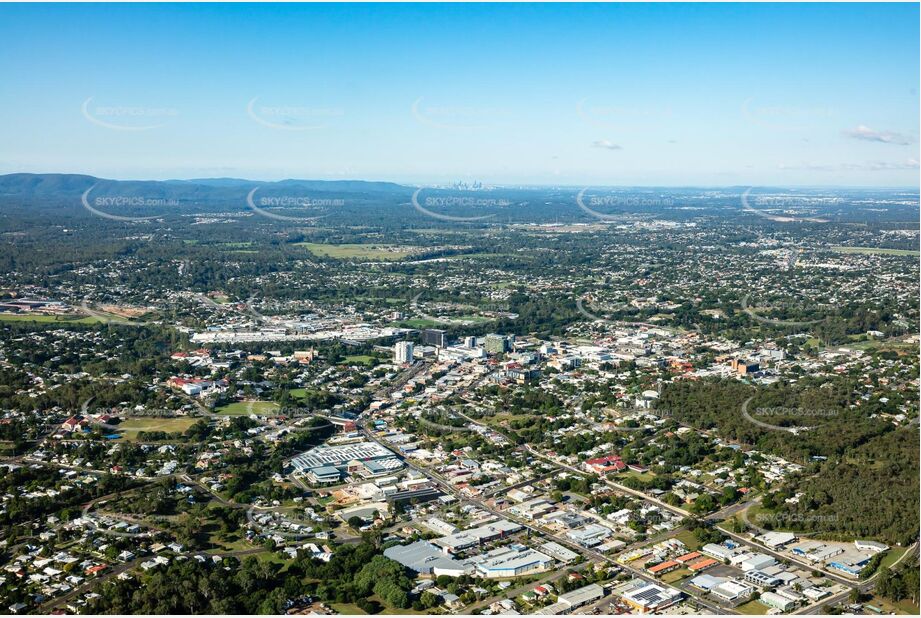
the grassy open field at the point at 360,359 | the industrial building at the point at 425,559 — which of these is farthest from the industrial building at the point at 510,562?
the grassy open field at the point at 360,359

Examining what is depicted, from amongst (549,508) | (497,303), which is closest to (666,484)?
(549,508)

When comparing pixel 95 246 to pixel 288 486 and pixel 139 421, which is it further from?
pixel 288 486

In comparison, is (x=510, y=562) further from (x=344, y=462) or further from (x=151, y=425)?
(x=151, y=425)

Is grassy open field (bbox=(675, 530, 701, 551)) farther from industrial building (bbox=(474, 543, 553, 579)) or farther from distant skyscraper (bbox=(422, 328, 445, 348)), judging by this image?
distant skyscraper (bbox=(422, 328, 445, 348))

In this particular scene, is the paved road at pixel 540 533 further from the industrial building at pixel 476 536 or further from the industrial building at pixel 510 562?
the industrial building at pixel 510 562

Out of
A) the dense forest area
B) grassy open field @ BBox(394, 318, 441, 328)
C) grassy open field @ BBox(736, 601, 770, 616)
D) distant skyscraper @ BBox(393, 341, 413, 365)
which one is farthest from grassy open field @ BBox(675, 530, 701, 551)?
grassy open field @ BBox(394, 318, 441, 328)

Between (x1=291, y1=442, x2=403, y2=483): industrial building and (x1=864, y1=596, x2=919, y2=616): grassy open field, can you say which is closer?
(x1=864, y1=596, x2=919, y2=616): grassy open field
